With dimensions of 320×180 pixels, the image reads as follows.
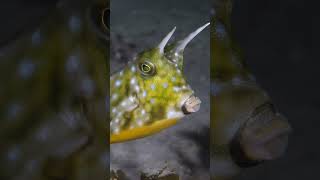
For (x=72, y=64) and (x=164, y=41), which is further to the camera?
(x=72, y=64)

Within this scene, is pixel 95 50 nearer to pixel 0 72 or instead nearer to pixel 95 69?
pixel 95 69

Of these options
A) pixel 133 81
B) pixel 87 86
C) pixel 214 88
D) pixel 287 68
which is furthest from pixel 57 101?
pixel 287 68

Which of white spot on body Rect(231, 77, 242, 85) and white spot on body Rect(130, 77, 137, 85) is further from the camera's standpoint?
white spot on body Rect(231, 77, 242, 85)

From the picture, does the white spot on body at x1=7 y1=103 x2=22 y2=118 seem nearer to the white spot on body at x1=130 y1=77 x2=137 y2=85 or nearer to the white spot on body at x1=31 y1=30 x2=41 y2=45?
the white spot on body at x1=31 y1=30 x2=41 y2=45

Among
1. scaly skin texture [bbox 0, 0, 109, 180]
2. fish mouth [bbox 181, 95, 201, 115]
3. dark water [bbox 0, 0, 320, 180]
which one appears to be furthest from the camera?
dark water [bbox 0, 0, 320, 180]

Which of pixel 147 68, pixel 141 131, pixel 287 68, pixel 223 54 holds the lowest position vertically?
pixel 141 131

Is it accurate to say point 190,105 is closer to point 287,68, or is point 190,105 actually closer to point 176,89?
point 176,89

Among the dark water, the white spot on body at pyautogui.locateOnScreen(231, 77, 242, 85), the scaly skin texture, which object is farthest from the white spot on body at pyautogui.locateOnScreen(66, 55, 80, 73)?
the dark water
